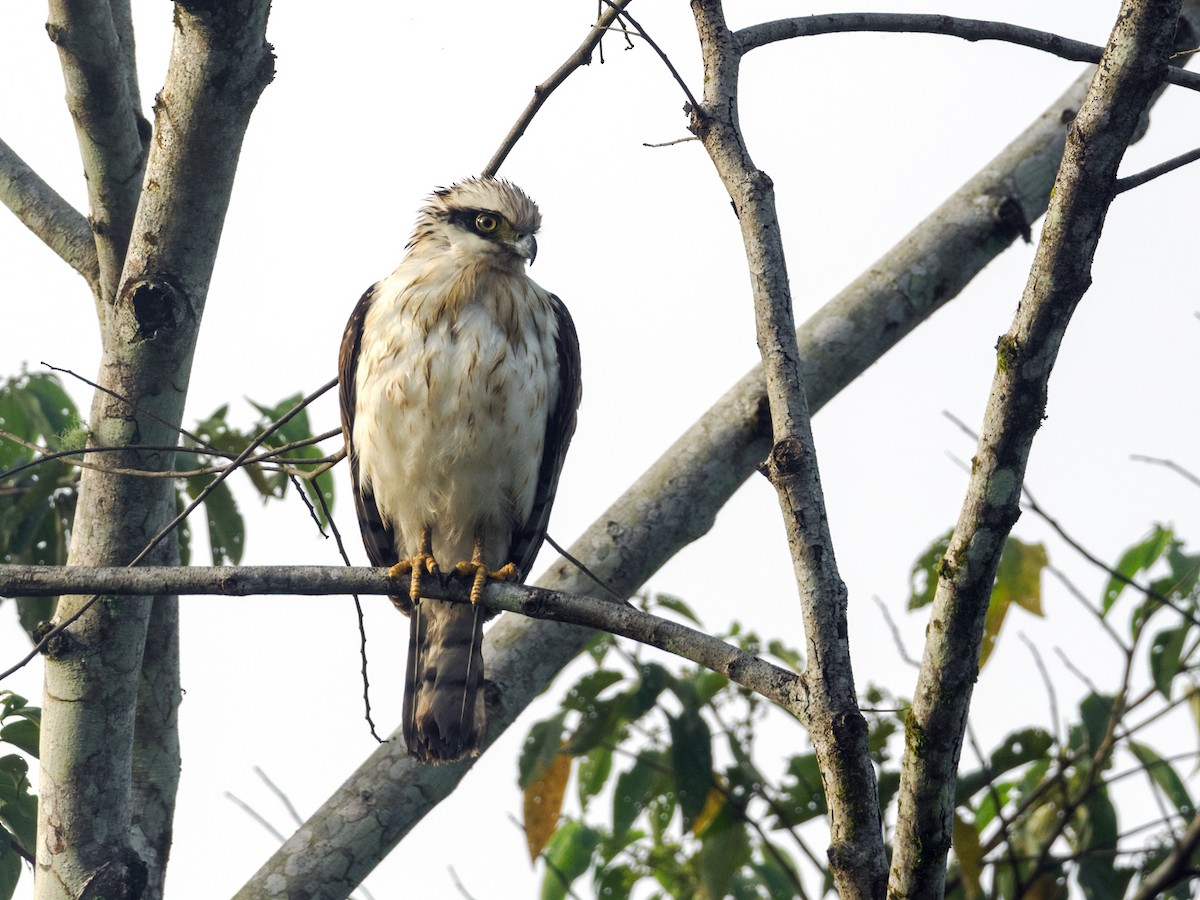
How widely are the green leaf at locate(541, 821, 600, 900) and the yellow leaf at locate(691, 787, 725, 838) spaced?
0.36 m

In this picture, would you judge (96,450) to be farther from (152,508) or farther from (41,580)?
(41,580)

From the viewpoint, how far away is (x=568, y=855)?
449 cm

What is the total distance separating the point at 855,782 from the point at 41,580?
1.75m

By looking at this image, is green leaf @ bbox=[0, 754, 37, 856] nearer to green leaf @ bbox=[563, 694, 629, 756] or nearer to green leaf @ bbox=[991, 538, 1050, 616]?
green leaf @ bbox=[563, 694, 629, 756]

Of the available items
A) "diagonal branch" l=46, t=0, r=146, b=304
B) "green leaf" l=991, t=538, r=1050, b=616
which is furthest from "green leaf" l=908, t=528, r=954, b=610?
"diagonal branch" l=46, t=0, r=146, b=304

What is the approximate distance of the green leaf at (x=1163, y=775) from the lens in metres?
3.86

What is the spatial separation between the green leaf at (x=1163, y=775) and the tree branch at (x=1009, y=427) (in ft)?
6.45

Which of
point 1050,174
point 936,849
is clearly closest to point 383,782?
point 936,849

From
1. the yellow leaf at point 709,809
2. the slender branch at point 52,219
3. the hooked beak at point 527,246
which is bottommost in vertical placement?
the yellow leaf at point 709,809

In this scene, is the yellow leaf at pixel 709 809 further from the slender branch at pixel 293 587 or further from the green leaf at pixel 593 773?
the slender branch at pixel 293 587

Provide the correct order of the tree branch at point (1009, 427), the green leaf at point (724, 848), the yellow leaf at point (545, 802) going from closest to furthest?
the tree branch at point (1009, 427) → the green leaf at point (724, 848) → the yellow leaf at point (545, 802)

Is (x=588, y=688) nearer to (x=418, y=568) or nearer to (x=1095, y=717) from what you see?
(x=418, y=568)

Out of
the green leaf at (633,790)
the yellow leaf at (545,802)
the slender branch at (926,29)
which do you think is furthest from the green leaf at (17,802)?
the slender branch at (926,29)

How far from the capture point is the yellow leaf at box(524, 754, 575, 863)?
4.31 m
